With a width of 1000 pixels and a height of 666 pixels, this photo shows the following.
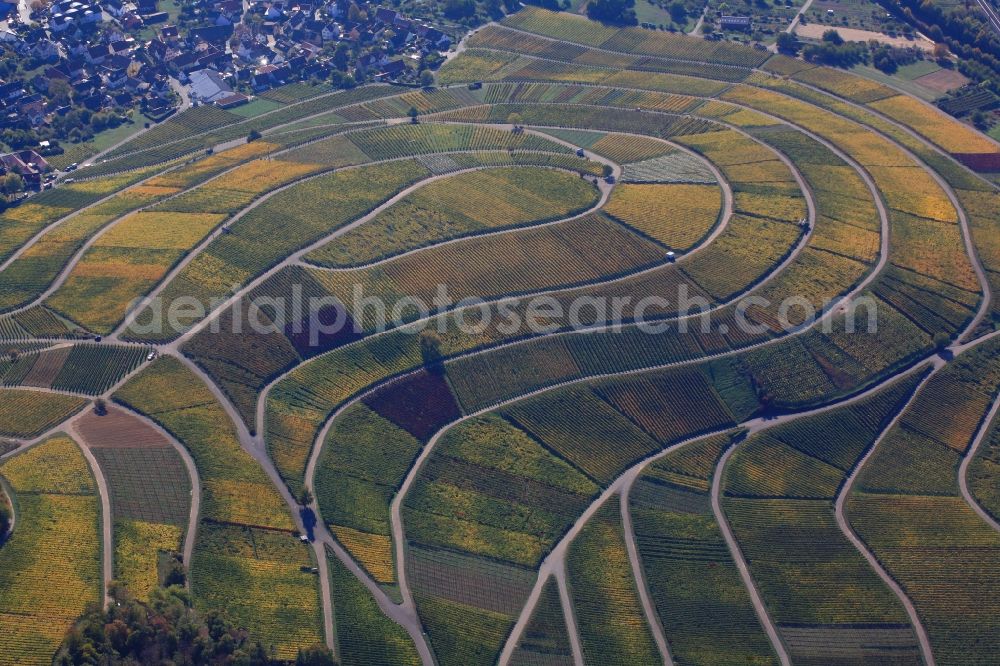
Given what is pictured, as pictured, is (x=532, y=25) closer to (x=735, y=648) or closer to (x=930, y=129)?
(x=930, y=129)

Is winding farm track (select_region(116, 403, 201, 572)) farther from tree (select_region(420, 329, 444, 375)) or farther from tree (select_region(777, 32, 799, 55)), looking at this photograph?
tree (select_region(777, 32, 799, 55))

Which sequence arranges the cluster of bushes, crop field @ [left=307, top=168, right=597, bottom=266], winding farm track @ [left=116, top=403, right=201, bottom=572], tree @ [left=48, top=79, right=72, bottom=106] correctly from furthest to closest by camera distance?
tree @ [left=48, top=79, right=72, bottom=106] → crop field @ [left=307, top=168, right=597, bottom=266] → winding farm track @ [left=116, top=403, right=201, bottom=572] → the cluster of bushes

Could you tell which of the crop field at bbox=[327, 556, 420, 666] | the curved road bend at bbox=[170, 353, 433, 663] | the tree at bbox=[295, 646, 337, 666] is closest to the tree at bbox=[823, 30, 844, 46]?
the curved road bend at bbox=[170, 353, 433, 663]

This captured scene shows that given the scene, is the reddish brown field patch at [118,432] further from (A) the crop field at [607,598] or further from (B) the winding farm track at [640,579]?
(B) the winding farm track at [640,579]

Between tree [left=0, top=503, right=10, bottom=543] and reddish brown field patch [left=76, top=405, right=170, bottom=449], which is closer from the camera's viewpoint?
tree [left=0, top=503, right=10, bottom=543]

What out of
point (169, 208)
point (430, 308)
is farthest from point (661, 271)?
point (169, 208)

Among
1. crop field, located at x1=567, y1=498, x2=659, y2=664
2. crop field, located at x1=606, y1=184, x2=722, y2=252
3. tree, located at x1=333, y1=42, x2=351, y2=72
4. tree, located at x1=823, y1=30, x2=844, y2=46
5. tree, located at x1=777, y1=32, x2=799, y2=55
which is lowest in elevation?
crop field, located at x1=567, y1=498, x2=659, y2=664
